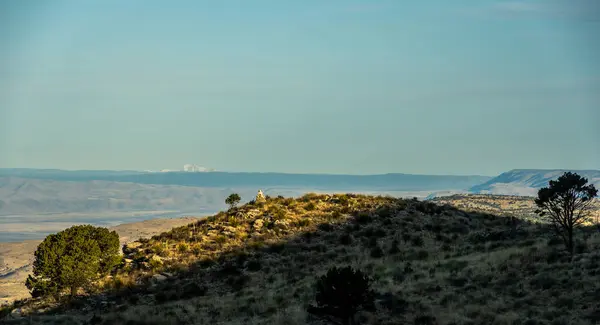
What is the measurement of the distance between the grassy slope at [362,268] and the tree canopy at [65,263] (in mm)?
1950

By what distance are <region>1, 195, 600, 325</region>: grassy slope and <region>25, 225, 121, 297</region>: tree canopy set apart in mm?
1950

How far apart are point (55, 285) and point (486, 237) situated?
108 feet

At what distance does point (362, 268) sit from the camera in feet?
139

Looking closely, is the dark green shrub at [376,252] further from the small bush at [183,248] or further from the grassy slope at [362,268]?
the small bush at [183,248]

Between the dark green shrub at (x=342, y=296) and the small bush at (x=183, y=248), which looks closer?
the dark green shrub at (x=342, y=296)

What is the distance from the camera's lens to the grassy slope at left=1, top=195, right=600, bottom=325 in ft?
98.5

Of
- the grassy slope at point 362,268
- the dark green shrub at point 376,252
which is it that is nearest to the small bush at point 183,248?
the grassy slope at point 362,268

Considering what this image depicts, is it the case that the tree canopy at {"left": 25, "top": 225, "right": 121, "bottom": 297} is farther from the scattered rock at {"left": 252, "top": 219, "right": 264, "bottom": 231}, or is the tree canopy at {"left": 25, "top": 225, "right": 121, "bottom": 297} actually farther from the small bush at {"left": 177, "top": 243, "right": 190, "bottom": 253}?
the scattered rock at {"left": 252, "top": 219, "right": 264, "bottom": 231}

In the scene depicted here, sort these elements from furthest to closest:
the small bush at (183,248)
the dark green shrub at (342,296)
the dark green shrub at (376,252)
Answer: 1. the small bush at (183,248)
2. the dark green shrub at (376,252)
3. the dark green shrub at (342,296)

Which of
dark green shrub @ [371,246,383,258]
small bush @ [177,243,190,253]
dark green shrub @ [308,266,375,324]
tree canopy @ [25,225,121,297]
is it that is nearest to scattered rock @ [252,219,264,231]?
small bush @ [177,243,190,253]

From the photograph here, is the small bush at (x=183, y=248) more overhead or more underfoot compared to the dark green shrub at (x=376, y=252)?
more underfoot

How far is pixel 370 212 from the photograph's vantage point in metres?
62.6

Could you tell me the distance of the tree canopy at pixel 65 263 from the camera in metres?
42.2

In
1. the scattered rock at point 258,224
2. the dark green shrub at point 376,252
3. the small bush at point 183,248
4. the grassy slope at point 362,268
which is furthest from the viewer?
the scattered rock at point 258,224
